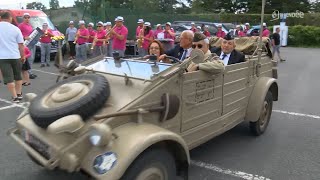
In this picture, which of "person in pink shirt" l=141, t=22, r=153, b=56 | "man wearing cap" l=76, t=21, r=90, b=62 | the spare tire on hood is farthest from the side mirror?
"man wearing cap" l=76, t=21, r=90, b=62

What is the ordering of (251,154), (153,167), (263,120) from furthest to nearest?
(263,120) < (251,154) < (153,167)

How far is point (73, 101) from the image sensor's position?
10.8ft

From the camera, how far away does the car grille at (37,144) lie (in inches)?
129

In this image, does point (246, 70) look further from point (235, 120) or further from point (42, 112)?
point (42, 112)

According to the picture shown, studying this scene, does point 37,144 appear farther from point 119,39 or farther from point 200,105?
point 119,39

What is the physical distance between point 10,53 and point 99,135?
18.5ft

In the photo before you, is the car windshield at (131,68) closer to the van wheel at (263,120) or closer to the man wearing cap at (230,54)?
the man wearing cap at (230,54)

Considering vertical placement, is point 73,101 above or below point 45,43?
below

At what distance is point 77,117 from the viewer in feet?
9.84

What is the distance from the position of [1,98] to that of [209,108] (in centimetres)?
577

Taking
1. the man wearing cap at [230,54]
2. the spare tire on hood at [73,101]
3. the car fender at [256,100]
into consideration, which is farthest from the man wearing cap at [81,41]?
the spare tire on hood at [73,101]

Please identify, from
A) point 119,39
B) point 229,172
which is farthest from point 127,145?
point 119,39

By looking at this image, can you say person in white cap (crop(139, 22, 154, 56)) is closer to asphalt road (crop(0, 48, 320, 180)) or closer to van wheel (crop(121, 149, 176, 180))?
asphalt road (crop(0, 48, 320, 180))

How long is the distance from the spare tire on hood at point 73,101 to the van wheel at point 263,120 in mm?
2993
